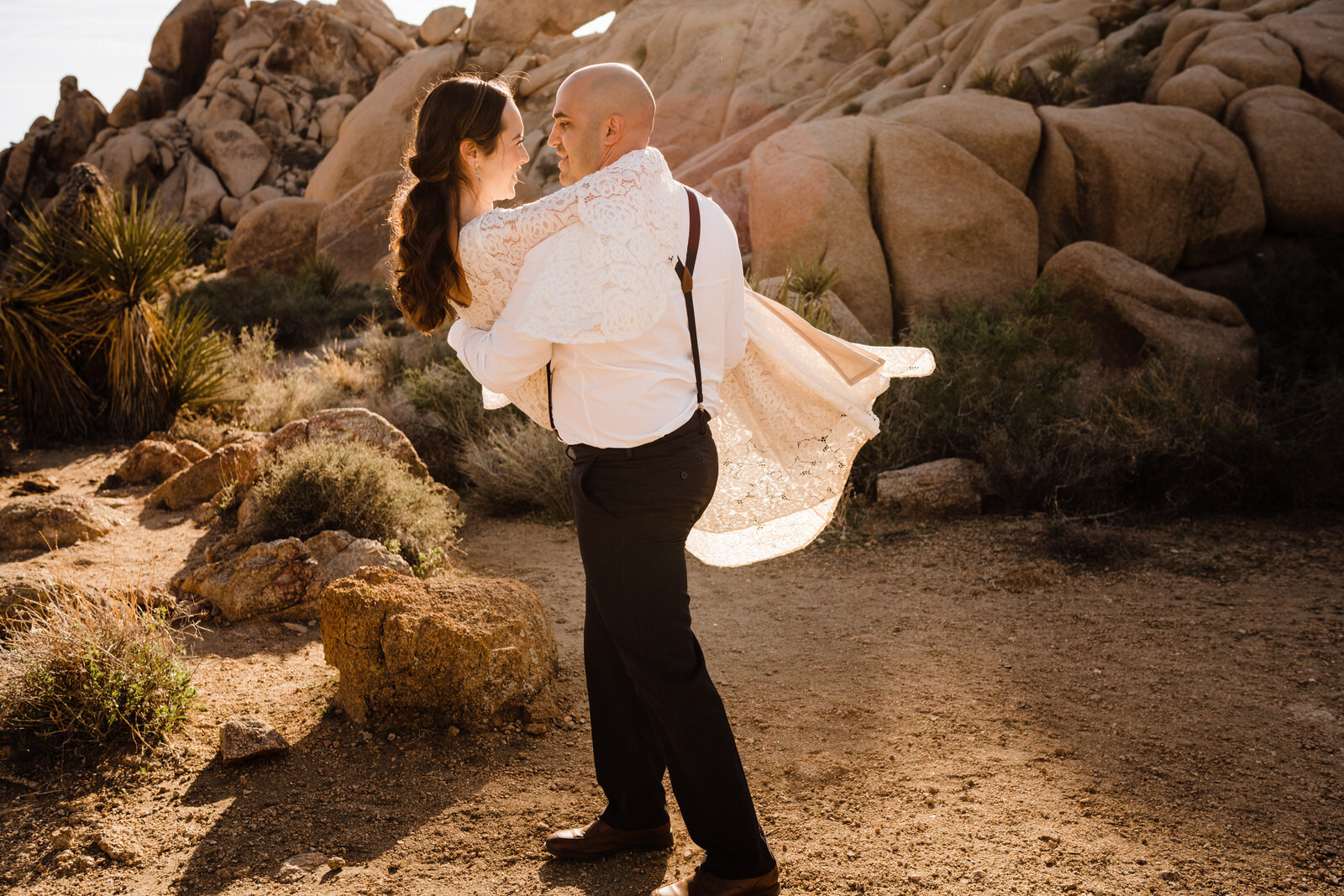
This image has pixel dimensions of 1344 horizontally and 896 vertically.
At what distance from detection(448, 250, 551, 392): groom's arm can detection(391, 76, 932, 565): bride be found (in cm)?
4

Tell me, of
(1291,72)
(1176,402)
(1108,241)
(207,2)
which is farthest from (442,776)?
(207,2)

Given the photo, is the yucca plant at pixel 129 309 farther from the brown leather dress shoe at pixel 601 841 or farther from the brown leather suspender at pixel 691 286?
the brown leather suspender at pixel 691 286

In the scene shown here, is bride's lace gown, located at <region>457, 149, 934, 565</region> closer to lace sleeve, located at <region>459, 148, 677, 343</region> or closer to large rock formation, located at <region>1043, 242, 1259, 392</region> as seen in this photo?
lace sleeve, located at <region>459, 148, 677, 343</region>

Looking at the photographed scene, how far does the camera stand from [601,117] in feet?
6.14

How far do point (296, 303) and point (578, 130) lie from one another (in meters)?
13.8

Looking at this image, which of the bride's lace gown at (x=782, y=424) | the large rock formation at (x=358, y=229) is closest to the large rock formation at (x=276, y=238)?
the large rock formation at (x=358, y=229)

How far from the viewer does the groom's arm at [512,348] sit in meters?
1.79

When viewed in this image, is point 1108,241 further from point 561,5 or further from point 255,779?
point 561,5

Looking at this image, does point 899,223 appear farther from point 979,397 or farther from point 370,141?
point 370,141

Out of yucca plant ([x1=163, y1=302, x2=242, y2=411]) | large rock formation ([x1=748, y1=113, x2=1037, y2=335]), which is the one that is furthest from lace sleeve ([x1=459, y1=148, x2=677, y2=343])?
large rock formation ([x1=748, y1=113, x2=1037, y2=335])

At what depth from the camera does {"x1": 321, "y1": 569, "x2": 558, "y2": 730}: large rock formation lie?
10.4 ft

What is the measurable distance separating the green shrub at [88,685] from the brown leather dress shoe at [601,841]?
62.9 inches

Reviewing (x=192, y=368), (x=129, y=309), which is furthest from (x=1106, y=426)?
(x=129, y=309)

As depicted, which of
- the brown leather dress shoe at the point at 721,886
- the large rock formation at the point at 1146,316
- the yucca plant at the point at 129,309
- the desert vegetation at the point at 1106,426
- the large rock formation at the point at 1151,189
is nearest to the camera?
the brown leather dress shoe at the point at 721,886
